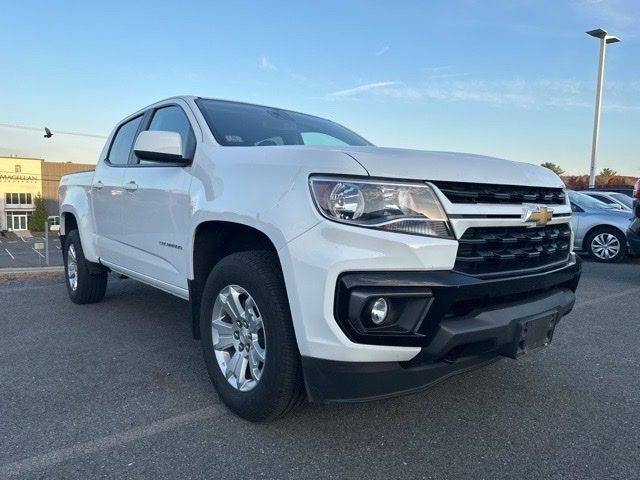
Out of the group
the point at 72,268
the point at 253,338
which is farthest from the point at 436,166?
the point at 72,268

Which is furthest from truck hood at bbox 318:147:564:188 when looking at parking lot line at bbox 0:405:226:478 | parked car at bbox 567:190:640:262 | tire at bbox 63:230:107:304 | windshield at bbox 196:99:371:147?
parked car at bbox 567:190:640:262

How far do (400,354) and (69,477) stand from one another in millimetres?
1510

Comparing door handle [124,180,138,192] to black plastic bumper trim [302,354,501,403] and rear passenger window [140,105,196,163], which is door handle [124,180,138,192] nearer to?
rear passenger window [140,105,196,163]

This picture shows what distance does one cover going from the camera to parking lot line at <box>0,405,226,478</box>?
2.34 m

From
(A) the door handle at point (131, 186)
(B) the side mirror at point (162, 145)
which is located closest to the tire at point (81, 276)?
(A) the door handle at point (131, 186)

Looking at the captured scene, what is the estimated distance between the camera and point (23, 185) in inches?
2680

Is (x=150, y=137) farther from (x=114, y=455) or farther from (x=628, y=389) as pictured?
(x=628, y=389)

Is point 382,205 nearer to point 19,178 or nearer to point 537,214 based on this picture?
point 537,214

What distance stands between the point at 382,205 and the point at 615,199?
35.4 ft

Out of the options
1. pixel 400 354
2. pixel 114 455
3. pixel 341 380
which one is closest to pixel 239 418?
pixel 114 455

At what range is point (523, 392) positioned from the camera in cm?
317

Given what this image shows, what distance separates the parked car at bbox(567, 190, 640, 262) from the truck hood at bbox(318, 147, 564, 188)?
7707 millimetres

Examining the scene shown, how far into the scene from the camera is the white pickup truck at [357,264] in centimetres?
218

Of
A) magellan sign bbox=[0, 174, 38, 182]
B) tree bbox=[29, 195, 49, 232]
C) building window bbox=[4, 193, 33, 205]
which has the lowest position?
tree bbox=[29, 195, 49, 232]
